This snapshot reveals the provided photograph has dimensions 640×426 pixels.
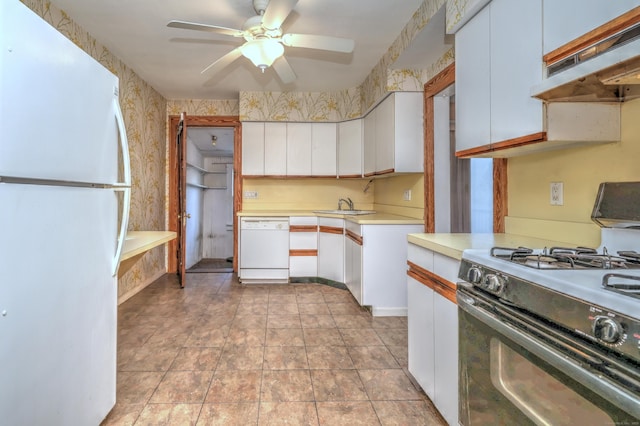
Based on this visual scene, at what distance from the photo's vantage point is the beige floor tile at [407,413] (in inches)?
63.7

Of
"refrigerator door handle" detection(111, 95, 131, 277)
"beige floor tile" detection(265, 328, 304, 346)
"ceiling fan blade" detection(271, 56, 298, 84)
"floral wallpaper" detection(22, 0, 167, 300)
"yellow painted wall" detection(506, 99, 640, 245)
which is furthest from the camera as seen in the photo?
"floral wallpaper" detection(22, 0, 167, 300)

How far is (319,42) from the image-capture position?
2.37 m

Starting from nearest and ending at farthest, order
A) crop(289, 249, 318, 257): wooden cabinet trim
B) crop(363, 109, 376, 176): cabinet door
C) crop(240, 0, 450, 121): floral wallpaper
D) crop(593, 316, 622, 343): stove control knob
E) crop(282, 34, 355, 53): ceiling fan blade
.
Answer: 1. crop(593, 316, 622, 343): stove control knob
2. crop(282, 34, 355, 53): ceiling fan blade
3. crop(363, 109, 376, 176): cabinet door
4. crop(289, 249, 318, 257): wooden cabinet trim
5. crop(240, 0, 450, 121): floral wallpaper

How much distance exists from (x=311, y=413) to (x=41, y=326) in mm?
1223

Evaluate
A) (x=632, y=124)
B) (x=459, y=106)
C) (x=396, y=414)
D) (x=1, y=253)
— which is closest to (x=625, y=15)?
(x=632, y=124)

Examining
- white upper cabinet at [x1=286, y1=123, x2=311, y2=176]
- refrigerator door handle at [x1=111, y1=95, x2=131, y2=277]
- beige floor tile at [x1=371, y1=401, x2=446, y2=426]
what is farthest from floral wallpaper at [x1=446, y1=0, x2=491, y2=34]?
white upper cabinet at [x1=286, y1=123, x2=311, y2=176]

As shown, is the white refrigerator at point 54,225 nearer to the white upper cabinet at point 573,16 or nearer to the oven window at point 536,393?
the oven window at point 536,393

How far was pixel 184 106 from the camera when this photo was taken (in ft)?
15.8

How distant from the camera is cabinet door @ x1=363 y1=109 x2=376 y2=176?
3.69 metres

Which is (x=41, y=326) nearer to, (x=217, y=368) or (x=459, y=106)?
(x=217, y=368)

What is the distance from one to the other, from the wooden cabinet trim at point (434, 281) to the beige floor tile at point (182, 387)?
1321 millimetres

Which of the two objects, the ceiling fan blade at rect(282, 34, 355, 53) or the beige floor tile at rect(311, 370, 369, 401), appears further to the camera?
the ceiling fan blade at rect(282, 34, 355, 53)

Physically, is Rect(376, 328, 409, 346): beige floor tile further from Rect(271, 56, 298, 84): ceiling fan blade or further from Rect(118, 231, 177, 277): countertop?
Rect(271, 56, 298, 84): ceiling fan blade

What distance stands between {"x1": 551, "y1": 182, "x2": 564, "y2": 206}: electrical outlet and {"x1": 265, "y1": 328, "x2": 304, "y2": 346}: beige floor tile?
1.84m
